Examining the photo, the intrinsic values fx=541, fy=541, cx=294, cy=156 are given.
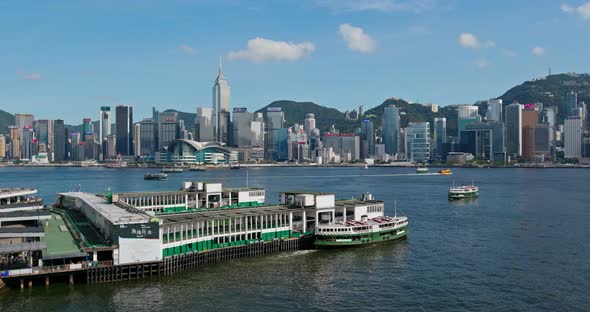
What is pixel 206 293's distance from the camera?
4281cm

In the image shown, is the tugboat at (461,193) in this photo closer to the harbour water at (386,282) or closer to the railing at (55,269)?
the harbour water at (386,282)

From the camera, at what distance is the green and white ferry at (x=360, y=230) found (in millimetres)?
59031

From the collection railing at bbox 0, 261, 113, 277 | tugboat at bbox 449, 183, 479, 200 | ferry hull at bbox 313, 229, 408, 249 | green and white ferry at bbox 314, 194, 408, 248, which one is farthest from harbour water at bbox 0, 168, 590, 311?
tugboat at bbox 449, 183, 479, 200

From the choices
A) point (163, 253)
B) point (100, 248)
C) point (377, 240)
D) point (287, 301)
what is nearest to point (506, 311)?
point (287, 301)

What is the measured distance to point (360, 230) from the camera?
199 feet

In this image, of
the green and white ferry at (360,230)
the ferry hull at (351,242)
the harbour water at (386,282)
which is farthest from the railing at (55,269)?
the green and white ferry at (360,230)

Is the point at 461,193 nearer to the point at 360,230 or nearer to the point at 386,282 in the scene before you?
the point at 360,230

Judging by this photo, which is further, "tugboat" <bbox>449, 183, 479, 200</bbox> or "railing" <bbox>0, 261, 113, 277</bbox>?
"tugboat" <bbox>449, 183, 479, 200</bbox>

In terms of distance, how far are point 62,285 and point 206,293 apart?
1161 cm

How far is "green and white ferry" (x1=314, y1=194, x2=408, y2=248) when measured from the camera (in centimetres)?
5903

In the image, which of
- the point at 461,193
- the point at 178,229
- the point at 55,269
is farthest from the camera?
the point at 461,193

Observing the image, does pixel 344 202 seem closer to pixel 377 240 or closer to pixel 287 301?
pixel 377 240

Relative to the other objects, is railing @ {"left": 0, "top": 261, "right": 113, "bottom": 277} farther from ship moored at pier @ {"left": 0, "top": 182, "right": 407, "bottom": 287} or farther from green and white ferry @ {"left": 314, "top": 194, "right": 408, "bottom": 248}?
green and white ferry @ {"left": 314, "top": 194, "right": 408, "bottom": 248}

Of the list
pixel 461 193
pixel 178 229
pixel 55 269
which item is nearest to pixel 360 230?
pixel 178 229
